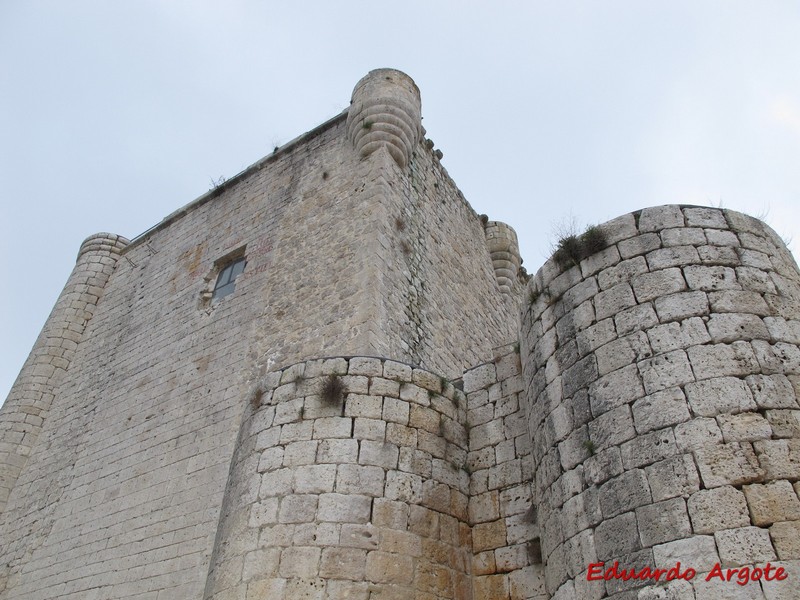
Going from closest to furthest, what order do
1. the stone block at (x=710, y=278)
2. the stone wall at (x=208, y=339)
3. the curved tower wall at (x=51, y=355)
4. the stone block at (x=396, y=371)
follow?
the stone block at (x=710, y=278), the stone block at (x=396, y=371), the stone wall at (x=208, y=339), the curved tower wall at (x=51, y=355)

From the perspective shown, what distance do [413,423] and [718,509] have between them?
2.52 metres

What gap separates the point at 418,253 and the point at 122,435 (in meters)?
4.96

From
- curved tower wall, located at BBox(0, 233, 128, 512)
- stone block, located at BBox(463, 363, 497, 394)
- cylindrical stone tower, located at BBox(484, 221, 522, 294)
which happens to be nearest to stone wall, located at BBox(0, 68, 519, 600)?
curved tower wall, located at BBox(0, 233, 128, 512)

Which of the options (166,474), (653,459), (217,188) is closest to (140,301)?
(217,188)

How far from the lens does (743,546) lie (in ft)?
11.1

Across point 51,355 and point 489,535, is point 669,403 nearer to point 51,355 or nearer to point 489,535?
point 489,535

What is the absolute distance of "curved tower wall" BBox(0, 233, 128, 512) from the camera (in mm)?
11219

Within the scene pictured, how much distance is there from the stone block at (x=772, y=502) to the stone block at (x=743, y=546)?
2.6 inches

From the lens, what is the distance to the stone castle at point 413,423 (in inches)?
148

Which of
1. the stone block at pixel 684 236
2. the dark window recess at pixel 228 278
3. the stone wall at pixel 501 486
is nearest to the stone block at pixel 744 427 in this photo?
the stone block at pixel 684 236

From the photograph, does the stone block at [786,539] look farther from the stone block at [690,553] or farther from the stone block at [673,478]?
the stone block at [673,478]

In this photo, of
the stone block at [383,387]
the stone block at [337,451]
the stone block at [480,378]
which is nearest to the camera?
the stone block at [337,451]

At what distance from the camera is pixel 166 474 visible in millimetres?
8375

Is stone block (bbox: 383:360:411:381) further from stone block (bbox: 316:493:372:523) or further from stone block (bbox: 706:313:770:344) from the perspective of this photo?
stone block (bbox: 706:313:770:344)
